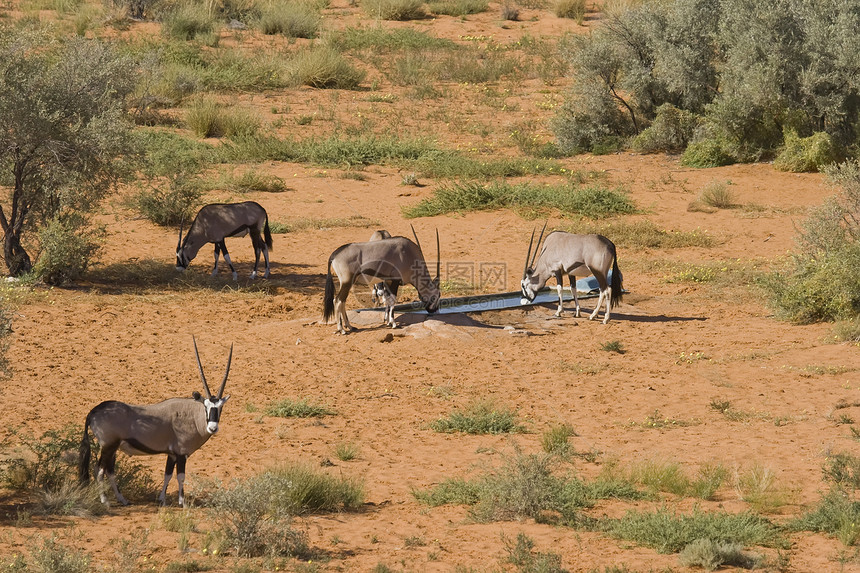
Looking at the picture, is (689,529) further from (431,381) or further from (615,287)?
(615,287)

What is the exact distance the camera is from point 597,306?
49.5 feet

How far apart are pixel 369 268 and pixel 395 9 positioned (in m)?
25.6

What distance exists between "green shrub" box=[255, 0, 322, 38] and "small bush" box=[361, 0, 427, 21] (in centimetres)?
294

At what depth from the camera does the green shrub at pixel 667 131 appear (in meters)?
25.5

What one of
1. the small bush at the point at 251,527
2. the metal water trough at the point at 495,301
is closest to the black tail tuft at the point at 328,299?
the metal water trough at the point at 495,301

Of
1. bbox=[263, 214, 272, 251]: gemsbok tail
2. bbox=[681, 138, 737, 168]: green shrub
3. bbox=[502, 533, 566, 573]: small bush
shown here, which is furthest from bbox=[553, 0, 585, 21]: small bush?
bbox=[502, 533, 566, 573]: small bush

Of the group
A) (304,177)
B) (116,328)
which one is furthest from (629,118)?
(116,328)

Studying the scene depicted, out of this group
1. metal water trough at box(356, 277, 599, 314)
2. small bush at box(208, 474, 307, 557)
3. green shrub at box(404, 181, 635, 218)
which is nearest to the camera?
small bush at box(208, 474, 307, 557)

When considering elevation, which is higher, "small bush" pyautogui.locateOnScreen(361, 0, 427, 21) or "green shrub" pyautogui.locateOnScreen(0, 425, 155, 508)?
"small bush" pyautogui.locateOnScreen(361, 0, 427, 21)

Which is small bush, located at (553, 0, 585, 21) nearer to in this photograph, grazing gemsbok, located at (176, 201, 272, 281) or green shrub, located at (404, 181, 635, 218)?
green shrub, located at (404, 181, 635, 218)

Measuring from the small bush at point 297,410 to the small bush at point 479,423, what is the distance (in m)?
1.27

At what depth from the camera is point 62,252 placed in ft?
50.8

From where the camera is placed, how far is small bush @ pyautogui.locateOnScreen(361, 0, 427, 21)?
123ft

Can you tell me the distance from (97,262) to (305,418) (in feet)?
21.7
